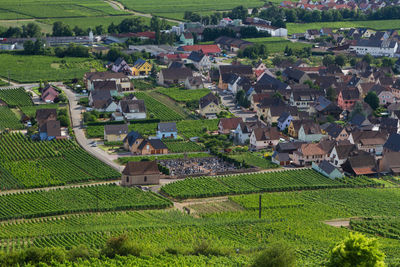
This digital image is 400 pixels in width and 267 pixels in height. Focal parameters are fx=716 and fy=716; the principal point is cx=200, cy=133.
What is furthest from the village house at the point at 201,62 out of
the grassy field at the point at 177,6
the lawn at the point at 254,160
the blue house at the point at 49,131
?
the grassy field at the point at 177,6

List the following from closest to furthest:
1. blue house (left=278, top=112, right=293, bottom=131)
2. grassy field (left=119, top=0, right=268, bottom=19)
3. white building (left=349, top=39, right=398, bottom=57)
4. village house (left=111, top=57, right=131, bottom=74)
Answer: blue house (left=278, top=112, right=293, bottom=131)
village house (left=111, top=57, right=131, bottom=74)
white building (left=349, top=39, right=398, bottom=57)
grassy field (left=119, top=0, right=268, bottom=19)

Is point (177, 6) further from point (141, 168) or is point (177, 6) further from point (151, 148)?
point (141, 168)

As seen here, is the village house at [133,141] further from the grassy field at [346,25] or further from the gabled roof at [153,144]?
the grassy field at [346,25]

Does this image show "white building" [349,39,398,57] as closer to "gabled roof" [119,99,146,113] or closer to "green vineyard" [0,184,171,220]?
"gabled roof" [119,99,146,113]

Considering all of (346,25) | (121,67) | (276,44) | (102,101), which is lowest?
(102,101)

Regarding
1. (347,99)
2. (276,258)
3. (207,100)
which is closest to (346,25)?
(347,99)

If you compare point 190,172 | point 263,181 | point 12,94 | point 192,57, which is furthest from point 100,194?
point 192,57

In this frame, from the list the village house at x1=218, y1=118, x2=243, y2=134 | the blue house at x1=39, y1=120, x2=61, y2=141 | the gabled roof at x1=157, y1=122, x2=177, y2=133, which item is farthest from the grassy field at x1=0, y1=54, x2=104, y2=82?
the village house at x1=218, y1=118, x2=243, y2=134
